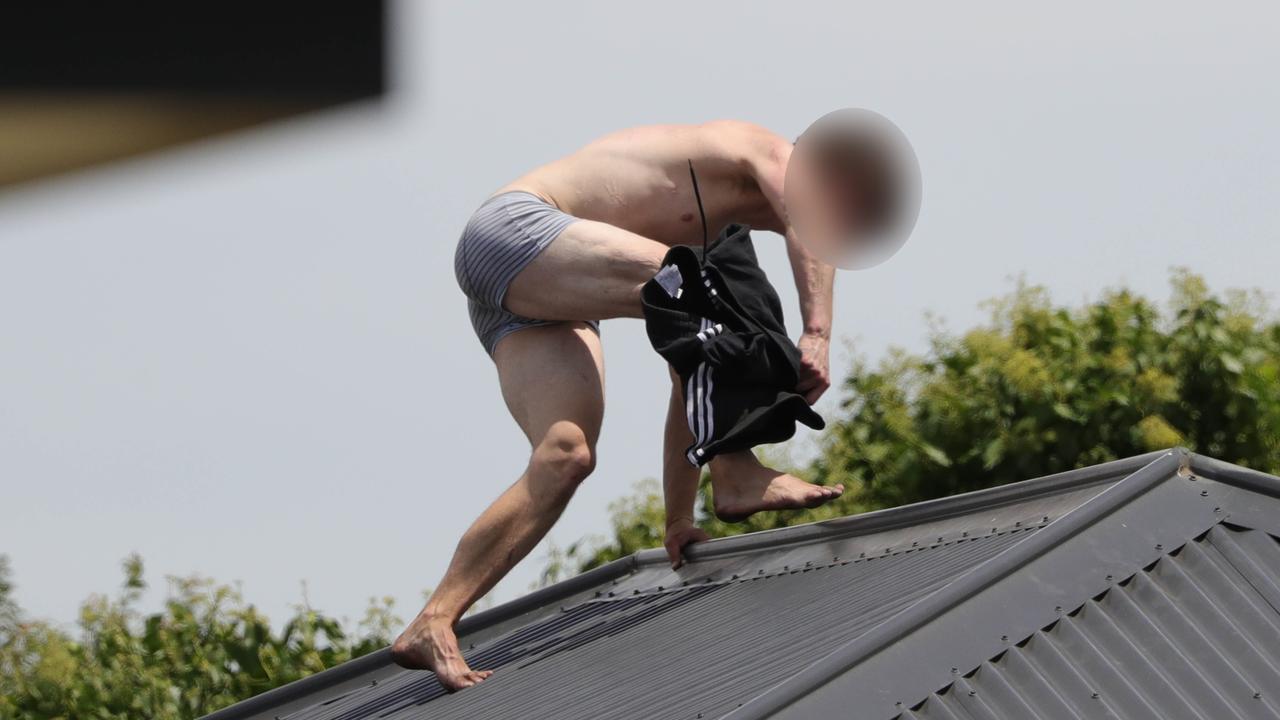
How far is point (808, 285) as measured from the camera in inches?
186

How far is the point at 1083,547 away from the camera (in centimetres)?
390

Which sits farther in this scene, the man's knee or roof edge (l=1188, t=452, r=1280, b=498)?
the man's knee

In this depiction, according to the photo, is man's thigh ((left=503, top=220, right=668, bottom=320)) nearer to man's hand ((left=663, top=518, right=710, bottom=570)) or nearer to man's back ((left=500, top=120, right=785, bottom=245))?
man's back ((left=500, top=120, right=785, bottom=245))

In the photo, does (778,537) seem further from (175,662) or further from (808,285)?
(175,662)

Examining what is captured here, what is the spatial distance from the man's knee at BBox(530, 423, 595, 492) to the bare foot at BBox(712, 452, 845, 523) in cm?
40

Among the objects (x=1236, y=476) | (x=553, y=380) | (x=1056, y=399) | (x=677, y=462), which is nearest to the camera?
(x=1236, y=476)

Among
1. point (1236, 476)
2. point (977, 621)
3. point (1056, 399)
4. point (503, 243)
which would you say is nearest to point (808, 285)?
point (503, 243)

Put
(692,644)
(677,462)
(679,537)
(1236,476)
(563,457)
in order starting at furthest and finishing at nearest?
(679,537)
(677,462)
(563,457)
(692,644)
(1236,476)

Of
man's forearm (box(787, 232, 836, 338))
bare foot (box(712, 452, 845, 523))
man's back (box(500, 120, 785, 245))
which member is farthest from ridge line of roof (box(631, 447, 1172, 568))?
man's back (box(500, 120, 785, 245))

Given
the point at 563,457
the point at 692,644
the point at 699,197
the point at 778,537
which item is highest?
the point at 699,197

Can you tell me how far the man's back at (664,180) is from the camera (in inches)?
192

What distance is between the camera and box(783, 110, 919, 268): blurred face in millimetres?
4516

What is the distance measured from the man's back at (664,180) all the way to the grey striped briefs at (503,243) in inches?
4.7

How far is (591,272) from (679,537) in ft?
4.76
